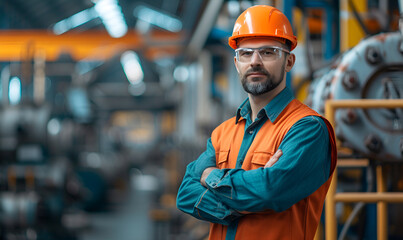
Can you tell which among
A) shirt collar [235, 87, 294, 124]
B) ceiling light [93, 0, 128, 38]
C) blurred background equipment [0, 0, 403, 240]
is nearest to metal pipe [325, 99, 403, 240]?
blurred background equipment [0, 0, 403, 240]

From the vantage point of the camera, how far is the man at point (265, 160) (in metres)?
1.65

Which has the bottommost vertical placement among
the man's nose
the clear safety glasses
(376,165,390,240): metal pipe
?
(376,165,390,240): metal pipe

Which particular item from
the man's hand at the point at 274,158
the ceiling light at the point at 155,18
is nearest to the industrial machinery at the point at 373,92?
the man's hand at the point at 274,158

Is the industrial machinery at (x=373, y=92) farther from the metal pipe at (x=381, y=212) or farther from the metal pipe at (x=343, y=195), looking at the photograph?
the metal pipe at (x=343, y=195)

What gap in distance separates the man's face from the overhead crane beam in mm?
11297

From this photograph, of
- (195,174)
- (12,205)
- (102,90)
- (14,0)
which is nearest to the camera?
(195,174)

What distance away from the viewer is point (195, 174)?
1.99 meters

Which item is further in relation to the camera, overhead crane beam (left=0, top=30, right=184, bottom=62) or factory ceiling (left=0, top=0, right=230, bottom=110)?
overhead crane beam (left=0, top=30, right=184, bottom=62)

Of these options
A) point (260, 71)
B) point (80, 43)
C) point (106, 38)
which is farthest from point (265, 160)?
point (80, 43)

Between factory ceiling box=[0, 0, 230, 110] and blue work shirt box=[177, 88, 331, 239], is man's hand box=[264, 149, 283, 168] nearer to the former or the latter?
blue work shirt box=[177, 88, 331, 239]

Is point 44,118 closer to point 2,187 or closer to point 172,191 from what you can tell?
point 2,187

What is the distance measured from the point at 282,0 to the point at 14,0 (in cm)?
1692

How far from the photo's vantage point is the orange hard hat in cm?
180

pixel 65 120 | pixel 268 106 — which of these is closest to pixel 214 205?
pixel 268 106
